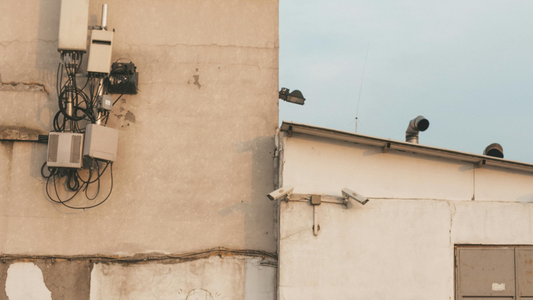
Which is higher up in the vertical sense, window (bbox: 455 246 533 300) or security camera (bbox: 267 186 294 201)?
security camera (bbox: 267 186 294 201)

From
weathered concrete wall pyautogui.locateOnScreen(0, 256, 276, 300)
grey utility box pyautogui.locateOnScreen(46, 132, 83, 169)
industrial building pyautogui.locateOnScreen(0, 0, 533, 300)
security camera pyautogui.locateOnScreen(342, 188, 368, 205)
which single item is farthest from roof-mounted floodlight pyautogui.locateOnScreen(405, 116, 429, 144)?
grey utility box pyautogui.locateOnScreen(46, 132, 83, 169)

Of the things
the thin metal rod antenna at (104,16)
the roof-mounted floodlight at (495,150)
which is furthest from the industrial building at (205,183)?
the roof-mounted floodlight at (495,150)

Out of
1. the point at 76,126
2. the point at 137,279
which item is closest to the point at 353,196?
the point at 137,279

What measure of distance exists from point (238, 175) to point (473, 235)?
3394 millimetres

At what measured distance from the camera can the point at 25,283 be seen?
6891 mm

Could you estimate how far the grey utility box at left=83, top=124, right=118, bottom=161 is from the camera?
6.64 metres

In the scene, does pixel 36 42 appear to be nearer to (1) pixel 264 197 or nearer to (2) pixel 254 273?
(1) pixel 264 197

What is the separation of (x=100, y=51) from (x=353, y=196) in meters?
4.16

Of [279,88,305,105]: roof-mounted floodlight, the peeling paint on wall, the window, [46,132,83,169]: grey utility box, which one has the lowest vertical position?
the peeling paint on wall

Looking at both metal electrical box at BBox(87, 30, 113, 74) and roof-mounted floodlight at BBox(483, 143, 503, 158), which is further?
roof-mounted floodlight at BBox(483, 143, 503, 158)

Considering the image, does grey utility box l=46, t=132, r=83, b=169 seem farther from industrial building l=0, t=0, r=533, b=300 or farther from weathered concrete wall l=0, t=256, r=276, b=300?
weathered concrete wall l=0, t=256, r=276, b=300

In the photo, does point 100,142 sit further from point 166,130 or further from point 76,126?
point 166,130

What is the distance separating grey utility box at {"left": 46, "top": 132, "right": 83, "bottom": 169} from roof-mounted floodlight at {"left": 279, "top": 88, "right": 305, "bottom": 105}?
3035 millimetres

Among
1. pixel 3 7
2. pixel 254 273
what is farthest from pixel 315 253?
pixel 3 7
